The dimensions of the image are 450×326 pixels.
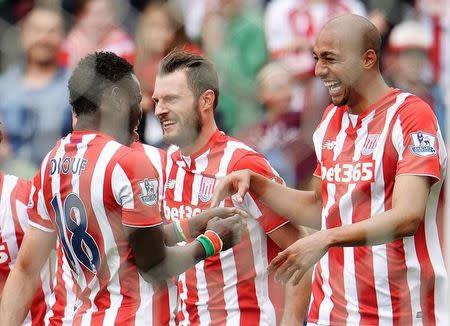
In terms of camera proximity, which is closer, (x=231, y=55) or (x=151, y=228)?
(x=151, y=228)

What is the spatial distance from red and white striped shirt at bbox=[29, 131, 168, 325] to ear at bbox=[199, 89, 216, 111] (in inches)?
26.1

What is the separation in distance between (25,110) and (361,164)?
1.38 meters

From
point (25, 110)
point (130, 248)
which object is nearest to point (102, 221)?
point (130, 248)

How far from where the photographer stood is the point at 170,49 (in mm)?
4102

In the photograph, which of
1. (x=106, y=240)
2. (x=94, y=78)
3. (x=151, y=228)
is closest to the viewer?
(x=151, y=228)

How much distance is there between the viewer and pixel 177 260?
9.85 feet

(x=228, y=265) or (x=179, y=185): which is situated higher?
(x=179, y=185)

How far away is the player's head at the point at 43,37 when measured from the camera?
3.91m

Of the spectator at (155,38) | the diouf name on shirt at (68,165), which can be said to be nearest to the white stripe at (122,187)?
the diouf name on shirt at (68,165)

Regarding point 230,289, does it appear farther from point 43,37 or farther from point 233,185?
point 43,37

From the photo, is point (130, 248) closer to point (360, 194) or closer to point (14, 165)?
point (360, 194)

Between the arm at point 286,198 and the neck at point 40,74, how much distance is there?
957 mm

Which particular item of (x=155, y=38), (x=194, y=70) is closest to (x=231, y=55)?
(x=155, y=38)

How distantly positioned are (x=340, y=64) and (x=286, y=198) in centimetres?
45
